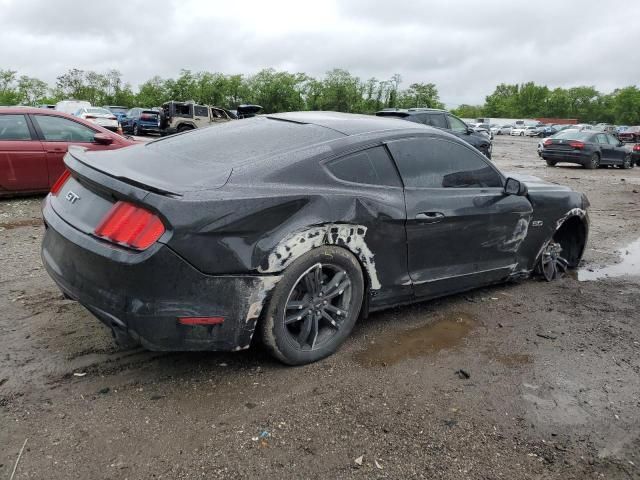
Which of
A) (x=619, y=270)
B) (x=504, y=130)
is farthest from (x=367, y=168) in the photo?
(x=504, y=130)

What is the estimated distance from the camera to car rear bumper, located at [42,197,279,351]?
2.59m

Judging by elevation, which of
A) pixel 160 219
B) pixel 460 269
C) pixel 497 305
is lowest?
pixel 497 305

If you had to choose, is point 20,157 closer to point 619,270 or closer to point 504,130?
point 619,270

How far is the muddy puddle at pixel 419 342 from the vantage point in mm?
3377

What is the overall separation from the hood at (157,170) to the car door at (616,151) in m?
20.5

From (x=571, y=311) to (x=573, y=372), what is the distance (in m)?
1.17

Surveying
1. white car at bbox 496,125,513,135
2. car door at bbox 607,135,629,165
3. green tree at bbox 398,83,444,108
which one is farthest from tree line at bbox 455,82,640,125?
car door at bbox 607,135,629,165

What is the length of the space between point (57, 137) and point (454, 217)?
6324 millimetres

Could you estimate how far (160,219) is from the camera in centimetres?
258

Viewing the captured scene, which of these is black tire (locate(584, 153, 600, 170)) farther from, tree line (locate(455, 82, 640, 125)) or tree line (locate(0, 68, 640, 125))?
tree line (locate(455, 82, 640, 125))

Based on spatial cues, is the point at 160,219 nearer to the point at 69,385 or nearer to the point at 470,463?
the point at 69,385

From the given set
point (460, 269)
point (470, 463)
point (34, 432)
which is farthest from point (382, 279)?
point (34, 432)

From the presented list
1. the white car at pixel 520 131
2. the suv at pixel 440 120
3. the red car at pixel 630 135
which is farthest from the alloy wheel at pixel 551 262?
the white car at pixel 520 131

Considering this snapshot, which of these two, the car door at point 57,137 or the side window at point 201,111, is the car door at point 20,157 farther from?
the side window at point 201,111
